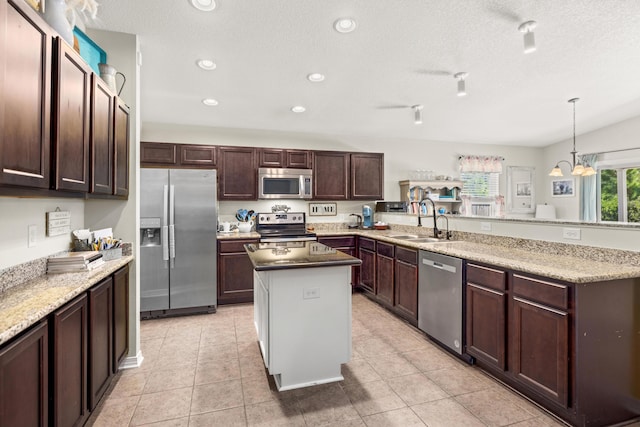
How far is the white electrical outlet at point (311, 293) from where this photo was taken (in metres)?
2.17

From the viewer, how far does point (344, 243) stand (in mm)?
4543

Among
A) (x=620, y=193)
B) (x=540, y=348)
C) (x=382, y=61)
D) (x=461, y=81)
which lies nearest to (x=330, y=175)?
(x=382, y=61)

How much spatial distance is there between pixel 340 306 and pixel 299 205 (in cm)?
→ 295

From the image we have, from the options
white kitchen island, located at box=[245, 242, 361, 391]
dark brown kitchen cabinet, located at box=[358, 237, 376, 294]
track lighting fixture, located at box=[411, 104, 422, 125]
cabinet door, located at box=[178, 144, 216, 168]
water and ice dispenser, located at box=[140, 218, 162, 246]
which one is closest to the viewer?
white kitchen island, located at box=[245, 242, 361, 391]

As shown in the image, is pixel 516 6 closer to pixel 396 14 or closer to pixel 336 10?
pixel 396 14

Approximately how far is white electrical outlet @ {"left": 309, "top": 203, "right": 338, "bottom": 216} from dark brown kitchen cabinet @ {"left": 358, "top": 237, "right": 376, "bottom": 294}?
2.79ft

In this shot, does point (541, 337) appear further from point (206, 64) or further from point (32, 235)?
point (206, 64)

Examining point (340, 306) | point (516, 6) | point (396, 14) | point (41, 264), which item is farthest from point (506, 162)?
point (41, 264)

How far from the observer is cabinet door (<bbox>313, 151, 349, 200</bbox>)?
4.82 metres

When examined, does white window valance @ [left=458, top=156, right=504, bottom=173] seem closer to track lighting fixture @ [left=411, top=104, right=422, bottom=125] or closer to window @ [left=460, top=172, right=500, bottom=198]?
window @ [left=460, top=172, right=500, bottom=198]

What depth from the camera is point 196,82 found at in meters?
3.31

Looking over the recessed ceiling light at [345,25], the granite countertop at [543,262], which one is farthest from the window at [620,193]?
the recessed ceiling light at [345,25]

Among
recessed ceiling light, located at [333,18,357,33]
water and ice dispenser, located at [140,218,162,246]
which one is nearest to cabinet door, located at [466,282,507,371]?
recessed ceiling light, located at [333,18,357,33]

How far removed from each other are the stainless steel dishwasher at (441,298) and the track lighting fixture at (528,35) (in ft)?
5.35
